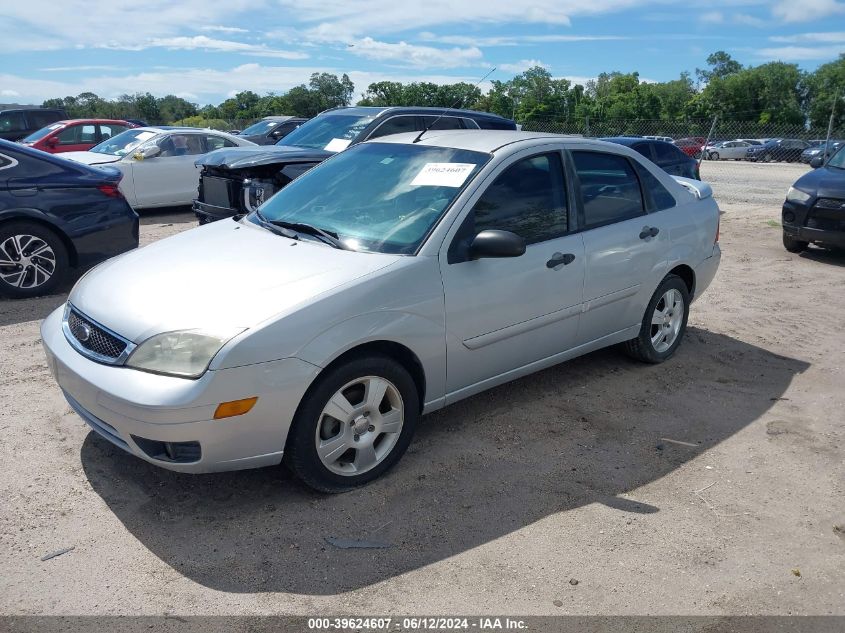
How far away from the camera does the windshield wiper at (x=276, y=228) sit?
13.7 feet

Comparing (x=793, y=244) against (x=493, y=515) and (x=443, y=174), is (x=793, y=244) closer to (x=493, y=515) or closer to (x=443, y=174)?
(x=443, y=174)

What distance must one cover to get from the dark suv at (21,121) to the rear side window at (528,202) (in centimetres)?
2100

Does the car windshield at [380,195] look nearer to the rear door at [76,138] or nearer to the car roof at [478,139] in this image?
the car roof at [478,139]

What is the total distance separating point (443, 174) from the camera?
14.0 ft

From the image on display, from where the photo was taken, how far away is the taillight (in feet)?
23.7

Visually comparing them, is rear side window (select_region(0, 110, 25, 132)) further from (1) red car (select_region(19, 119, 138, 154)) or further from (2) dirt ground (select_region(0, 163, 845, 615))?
(2) dirt ground (select_region(0, 163, 845, 615))

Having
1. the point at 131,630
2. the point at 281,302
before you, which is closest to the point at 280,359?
the point at 281,302

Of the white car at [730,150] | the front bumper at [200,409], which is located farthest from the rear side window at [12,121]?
the white car at [730,150]

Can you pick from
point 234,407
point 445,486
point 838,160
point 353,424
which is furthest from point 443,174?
point 838,160

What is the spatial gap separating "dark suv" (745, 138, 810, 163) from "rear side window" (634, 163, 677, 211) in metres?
37.9

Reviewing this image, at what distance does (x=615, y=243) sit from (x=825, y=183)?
6307 millimetres

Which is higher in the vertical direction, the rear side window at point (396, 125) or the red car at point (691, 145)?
the rear side window at point (396, 125)

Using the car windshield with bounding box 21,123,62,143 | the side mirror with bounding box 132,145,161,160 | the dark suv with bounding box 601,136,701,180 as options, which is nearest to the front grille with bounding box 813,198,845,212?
the dark suv with bounding box 601,136,701,180

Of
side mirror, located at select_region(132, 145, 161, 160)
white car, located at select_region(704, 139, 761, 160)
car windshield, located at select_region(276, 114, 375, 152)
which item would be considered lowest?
white car, located at select_region(704, 139, 761, 160)
